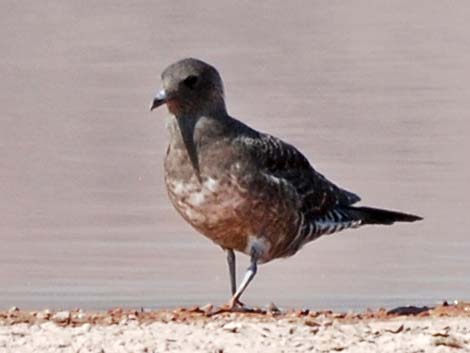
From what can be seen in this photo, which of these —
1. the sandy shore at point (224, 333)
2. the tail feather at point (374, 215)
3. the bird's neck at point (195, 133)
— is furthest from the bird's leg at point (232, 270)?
the tail feather at point (374, 215)

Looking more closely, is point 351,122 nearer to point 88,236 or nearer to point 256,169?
point 88,236

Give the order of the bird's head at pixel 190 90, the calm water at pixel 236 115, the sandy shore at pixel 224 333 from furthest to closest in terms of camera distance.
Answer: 1. the calm water at pixel 236 115
2. the bird's head at pixel 190 90
3. the sandy shore at pixel 224 333

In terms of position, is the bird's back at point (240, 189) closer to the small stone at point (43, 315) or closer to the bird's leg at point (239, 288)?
the bird's leg at point (239, 288)

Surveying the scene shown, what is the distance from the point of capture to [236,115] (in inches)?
734

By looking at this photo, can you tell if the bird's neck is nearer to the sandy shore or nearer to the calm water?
the sandy shore

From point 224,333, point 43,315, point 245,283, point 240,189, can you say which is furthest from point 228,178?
point 224,333

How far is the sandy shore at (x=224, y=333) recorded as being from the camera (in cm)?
922

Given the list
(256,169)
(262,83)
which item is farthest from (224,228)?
(262,83)

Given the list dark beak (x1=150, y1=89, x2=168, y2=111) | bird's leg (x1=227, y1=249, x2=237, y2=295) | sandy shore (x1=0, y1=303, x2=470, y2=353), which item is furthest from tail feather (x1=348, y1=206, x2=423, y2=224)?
sandy shore (x1=0, y1=303, x2=470, y2=353)

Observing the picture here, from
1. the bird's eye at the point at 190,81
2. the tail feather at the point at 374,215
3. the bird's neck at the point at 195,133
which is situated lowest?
the tail feather at the point at 374,215

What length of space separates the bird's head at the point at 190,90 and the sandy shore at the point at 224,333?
125 centimetres

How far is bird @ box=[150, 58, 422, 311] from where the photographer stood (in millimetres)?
10938

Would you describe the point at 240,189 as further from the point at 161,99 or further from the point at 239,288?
the point at 161,99

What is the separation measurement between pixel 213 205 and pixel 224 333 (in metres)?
1.49
